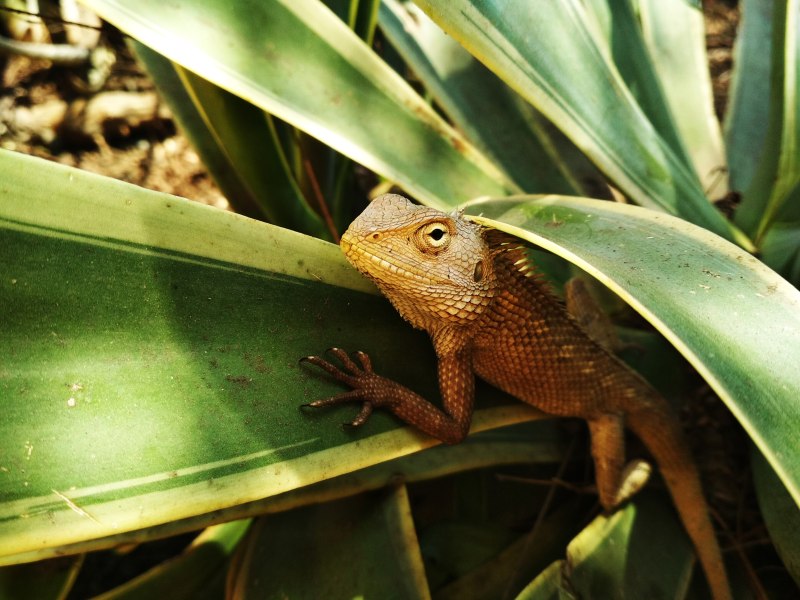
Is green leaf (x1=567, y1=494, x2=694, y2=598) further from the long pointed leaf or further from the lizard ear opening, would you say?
the long pointed leaf

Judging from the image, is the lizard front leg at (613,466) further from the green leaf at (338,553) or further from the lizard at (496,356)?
the green leaf at (338,553)

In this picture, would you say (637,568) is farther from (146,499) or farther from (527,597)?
(146,499)

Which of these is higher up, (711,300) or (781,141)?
(781,141)

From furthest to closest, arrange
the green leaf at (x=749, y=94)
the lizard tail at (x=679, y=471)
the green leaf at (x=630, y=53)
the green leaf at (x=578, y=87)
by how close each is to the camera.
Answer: the green leaf at (x=749, y=94), the green leaf at (x=630, y=53), the lizard tail at (x=679, y=471), the green leaf at (x=578, y=87)

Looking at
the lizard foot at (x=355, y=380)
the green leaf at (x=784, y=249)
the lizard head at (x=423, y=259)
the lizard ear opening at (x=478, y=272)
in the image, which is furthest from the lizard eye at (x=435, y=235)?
the green leaf at (x=784, y=249)

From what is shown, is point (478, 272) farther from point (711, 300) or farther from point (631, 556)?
point (631, 556)

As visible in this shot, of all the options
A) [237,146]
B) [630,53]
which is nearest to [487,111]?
[630,53]

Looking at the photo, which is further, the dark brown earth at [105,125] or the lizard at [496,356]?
the dark brown earth at [105,125]
